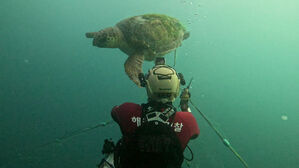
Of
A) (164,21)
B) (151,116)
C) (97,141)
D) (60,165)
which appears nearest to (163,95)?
(151,116)

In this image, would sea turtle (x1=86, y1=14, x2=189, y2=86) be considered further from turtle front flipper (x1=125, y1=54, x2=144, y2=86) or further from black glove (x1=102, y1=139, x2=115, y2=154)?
black glove (x1=102, y1=139, x2=115, y2=154)

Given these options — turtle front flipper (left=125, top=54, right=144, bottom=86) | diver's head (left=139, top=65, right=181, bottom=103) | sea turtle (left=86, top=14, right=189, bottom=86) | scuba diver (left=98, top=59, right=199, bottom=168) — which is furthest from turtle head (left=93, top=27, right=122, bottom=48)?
diver's head (left=139, top=65, right=181, bottom=103)

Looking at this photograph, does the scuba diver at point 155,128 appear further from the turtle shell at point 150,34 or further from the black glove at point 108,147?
the turtle shell at point 150,34

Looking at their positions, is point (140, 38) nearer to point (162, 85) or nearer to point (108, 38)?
point (108, 38)

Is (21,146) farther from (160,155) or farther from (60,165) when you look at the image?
(160,155)

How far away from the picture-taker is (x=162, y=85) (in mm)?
1639

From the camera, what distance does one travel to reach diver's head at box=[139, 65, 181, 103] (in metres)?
1.64

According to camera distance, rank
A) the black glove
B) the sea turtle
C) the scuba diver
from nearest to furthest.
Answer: the scuba diver → the black glove → the sea turtle

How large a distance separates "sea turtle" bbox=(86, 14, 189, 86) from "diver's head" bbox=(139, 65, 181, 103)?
7.85 feet

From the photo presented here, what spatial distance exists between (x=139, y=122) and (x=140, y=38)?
9.45 ft

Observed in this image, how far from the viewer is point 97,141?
22.9 ft

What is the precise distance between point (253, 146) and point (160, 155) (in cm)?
1026

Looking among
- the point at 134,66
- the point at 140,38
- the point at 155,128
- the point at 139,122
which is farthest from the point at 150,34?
the point at 155,128

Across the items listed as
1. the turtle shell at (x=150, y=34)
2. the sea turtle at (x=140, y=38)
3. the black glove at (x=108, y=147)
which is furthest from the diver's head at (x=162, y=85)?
the turtle shell at (x=150, y=34)
